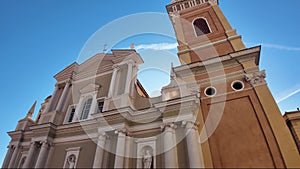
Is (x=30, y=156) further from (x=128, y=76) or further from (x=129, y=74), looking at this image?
(x=129, y=74)

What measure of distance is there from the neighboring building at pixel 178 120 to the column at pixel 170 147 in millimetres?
42

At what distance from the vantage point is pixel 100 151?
9375 mm

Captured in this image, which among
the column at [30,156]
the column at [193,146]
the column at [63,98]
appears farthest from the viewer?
the column at [63,98]

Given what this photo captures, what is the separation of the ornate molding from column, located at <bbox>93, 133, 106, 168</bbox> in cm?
777

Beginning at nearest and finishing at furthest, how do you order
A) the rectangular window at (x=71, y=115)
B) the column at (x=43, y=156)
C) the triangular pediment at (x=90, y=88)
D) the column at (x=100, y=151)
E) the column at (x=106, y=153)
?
the column at (x=100, y=151) < the column at (x=106, y=153) < the column at (x=43, y=156) < the rectangular window at (x=71, y=115) < the triangular pediment at (x=90, y=88)

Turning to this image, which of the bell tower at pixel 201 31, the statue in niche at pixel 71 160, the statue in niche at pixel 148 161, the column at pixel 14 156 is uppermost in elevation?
the bell tower at pixel 201 31

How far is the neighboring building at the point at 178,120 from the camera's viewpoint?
26.3 ft

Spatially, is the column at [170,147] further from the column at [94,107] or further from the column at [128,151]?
the column at [94,107]

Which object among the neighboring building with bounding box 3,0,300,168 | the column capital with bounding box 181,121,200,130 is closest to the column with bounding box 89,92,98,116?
the neighboring building with bounding box 3,0,300,168

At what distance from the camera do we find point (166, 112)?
935 centimetres

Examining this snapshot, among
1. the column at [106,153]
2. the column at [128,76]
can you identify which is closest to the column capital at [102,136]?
the column at [106,153]

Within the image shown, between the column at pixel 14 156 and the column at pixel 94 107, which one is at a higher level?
the column at pixel 94 107

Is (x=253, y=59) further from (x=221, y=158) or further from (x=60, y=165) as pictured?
(x=60, y=165)

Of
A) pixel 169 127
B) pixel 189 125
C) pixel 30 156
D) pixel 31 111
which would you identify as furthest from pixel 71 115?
pixel 189 125
